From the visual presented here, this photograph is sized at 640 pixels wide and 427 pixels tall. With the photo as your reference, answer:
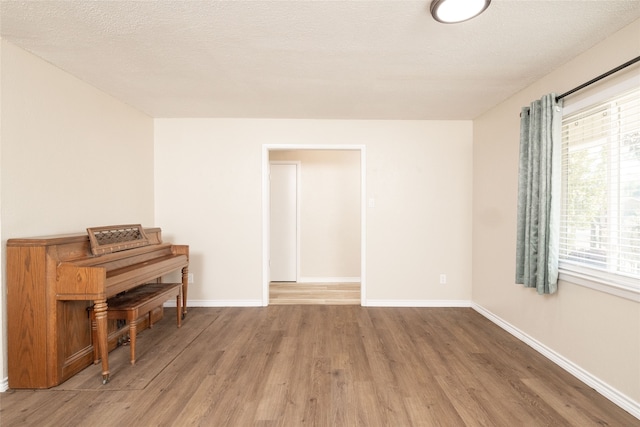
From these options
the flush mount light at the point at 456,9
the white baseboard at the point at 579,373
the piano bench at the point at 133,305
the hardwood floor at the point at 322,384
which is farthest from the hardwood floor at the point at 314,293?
the flush mount light at the point at 456,9

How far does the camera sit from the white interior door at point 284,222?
503cm

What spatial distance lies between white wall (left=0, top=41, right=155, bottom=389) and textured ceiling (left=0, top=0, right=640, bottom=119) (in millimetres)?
180

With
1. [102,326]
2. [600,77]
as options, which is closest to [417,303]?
[600,77]

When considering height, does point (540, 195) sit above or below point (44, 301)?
above

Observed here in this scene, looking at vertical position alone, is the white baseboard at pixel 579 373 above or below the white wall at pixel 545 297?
below

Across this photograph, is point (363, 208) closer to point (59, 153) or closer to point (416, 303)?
point (416, 303)

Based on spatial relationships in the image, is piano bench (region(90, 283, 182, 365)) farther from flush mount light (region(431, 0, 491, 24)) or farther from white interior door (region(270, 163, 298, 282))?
flush mount light (region(431, 0, 491, 24))

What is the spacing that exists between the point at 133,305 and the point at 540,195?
3.28 meters

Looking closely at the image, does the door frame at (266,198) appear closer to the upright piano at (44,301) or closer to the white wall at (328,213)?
the white wall at (328,213)

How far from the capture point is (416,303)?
374 centimetres

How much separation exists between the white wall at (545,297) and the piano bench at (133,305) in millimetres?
3287

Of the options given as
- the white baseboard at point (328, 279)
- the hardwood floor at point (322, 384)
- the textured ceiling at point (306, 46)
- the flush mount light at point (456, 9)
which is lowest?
the hardwood floor at point (322, 384)

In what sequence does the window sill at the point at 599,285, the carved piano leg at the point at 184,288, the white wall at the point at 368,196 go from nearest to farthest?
the window sill at the point at 599,285
the carved piano leg at the point at 184,288
the white wall at the point at 368,196

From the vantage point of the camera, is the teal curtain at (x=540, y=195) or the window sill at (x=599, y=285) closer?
the window sill at (x=599, y=285)
